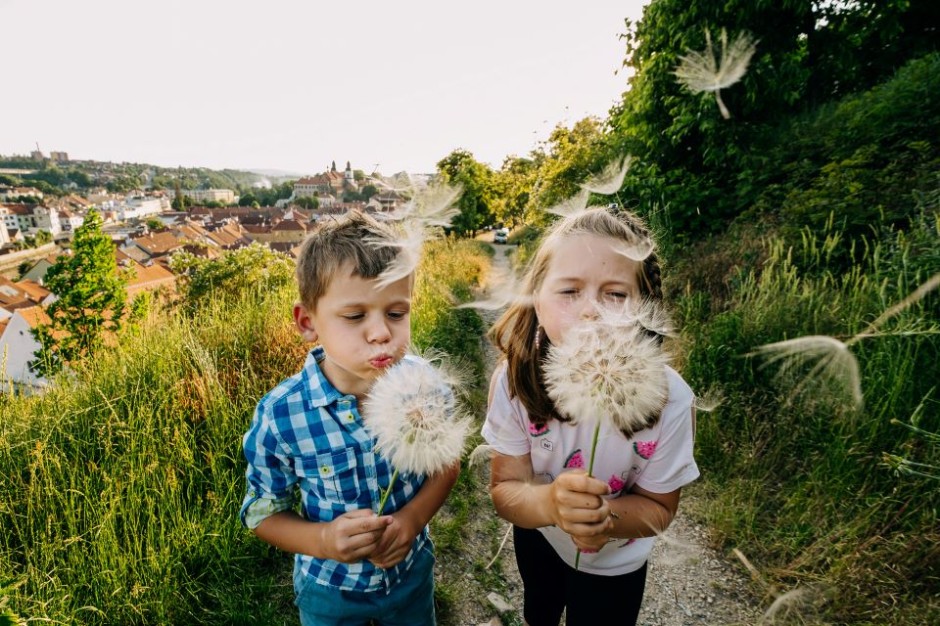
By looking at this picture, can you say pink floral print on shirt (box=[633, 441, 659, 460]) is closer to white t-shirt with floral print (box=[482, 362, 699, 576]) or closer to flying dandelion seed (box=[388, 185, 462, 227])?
white t-shirt with floral print (box=[482, 362, 699, 576])

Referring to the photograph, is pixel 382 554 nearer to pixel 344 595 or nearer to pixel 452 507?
pixel 344 595

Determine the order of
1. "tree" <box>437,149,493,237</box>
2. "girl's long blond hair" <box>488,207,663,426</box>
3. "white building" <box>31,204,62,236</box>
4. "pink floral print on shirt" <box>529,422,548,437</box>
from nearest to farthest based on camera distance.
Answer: "girl's long blond hair" <box>488,207,663,426</box>, "pink floral print on shirt" <box>529,422,548,437</box>, "tree" <box>437,149,493,237</box>, "white building" <box>31,204,62,236</box>

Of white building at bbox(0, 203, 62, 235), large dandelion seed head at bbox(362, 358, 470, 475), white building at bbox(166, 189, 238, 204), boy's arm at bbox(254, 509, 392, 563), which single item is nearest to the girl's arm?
large dandelion seed head at bbox(362, 358, 470, 475)

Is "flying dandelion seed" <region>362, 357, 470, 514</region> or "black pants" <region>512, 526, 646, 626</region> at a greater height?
"flying dandelion seed" <region>362, 357, 470, 514</region>

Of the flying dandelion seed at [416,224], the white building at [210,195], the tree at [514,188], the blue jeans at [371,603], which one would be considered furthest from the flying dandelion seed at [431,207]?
the white building at [210,195]

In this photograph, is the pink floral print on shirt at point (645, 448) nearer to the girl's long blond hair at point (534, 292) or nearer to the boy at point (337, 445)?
the girl's long blond hair at point (534, 292)

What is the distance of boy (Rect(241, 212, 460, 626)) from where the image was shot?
1449 millimetres

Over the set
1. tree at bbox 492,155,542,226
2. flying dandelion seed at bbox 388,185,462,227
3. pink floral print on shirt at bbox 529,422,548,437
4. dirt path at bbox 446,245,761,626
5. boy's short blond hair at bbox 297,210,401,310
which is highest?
tree at bbox 492,155,542,226

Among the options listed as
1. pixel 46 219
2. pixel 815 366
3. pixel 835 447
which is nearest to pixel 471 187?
pixel 815 366

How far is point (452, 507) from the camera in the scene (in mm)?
3697

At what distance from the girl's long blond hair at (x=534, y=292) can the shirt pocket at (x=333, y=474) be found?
0.68m

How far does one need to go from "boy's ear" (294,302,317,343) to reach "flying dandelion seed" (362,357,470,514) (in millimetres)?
432

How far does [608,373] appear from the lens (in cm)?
115

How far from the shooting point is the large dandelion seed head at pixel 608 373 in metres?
1.14
